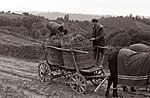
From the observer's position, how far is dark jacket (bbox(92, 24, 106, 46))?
1053 cm

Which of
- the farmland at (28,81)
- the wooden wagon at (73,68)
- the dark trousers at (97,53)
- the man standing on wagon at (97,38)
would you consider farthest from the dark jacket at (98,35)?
the farmland at (28,81)

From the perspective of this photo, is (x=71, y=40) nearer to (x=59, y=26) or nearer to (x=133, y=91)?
(x=59, y=26)

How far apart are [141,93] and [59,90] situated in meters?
2.98

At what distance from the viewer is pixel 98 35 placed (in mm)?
10680

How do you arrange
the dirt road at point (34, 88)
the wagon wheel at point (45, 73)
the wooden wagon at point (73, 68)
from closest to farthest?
the dirt road at point (34, 88) → the wooden wagon at point (73, 68) → the wagon wheel at point (45, 73)

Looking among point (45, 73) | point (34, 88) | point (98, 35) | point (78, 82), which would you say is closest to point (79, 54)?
point (78, 82)

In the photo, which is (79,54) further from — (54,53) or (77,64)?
(54,53)

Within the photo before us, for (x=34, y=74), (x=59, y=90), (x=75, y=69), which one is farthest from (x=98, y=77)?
(x=34, y=74)

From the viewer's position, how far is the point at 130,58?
28.5 ft

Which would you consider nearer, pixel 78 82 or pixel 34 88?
pixel 78 82

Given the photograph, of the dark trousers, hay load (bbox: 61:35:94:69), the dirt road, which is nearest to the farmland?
the dirt road

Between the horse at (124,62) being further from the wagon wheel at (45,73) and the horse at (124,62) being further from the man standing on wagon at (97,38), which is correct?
the wagon wheel at (45,73)

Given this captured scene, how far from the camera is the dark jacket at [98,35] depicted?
1053cm

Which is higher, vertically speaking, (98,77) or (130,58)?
(130,58)
